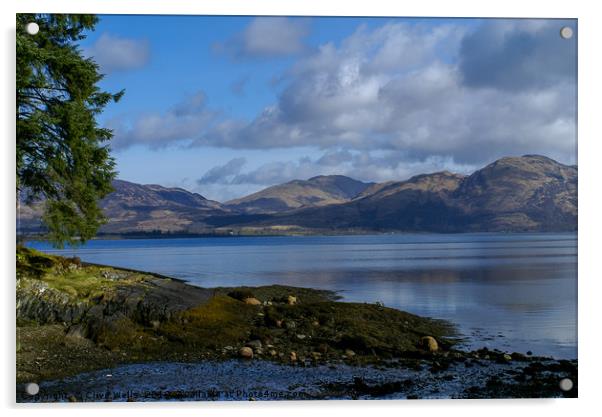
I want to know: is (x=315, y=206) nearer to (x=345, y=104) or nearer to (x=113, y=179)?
(x=345, y=104)

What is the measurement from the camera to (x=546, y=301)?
960 centimetres

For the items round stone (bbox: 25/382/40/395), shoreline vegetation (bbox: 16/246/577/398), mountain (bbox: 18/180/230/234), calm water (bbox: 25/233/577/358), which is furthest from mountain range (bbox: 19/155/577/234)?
round stone (bbox: 25/382/40/395)

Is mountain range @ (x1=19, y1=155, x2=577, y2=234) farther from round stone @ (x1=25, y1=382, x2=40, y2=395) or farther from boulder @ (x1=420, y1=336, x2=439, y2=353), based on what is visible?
round stone @ (x1=25, y1=382, x2=40, y2=395)

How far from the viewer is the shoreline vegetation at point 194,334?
28.7 ft

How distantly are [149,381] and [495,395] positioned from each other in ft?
14.1

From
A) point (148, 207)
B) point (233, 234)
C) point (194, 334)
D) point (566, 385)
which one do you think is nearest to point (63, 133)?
point (148, 207)

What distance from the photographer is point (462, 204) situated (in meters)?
10.3

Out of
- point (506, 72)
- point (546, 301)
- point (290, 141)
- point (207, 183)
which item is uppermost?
point (506, 72)

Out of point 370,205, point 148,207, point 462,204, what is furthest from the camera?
point 370,205

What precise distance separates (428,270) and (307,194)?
3.76 m

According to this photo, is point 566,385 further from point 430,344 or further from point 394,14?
point 394,14

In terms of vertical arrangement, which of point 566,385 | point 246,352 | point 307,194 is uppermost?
point 307,194

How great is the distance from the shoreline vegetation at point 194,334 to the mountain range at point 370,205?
2.96ft
